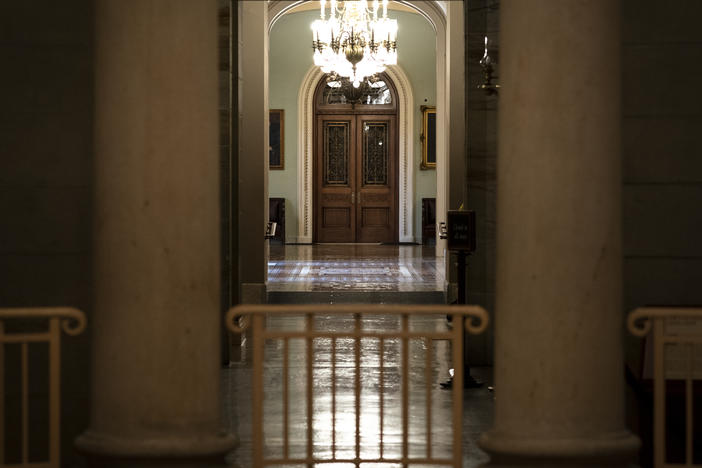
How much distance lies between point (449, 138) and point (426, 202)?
28.8 ft

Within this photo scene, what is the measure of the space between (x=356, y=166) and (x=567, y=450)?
18.3 metres

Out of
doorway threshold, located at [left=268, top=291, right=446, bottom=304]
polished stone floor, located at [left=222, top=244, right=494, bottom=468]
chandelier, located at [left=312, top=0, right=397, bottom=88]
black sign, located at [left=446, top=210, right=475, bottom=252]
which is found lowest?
polished stone floor, located at [left=222, top=244, right=494, bottom=468]

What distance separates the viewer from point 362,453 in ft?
16.7

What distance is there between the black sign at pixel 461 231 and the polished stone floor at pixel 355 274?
4.33 m

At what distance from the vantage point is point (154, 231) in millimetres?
3617

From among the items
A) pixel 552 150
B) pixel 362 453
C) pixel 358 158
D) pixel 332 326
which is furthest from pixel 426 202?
pixel 552 150

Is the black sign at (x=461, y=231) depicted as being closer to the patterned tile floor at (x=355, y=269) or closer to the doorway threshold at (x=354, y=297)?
the doorway threshold at (x=354, y=297)

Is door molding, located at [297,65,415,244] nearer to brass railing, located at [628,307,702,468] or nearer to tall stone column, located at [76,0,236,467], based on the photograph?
brass railing, located at [628,307,702,468]

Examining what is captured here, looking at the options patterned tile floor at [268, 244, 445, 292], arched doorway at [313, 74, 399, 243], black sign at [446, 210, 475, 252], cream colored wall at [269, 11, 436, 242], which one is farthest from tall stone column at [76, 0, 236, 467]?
arched doorway at [313, 74, 399, 243]

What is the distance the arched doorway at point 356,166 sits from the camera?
21.6 metres

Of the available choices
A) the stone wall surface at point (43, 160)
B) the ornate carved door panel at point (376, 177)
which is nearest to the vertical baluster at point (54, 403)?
the stone wall surface at point (43, 160)

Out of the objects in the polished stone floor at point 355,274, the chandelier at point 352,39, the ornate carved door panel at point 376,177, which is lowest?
the polished stone floor at point 355,274

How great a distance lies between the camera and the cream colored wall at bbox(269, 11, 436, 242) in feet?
68.2

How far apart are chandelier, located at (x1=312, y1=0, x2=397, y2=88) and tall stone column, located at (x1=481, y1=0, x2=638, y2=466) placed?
1075 cm
